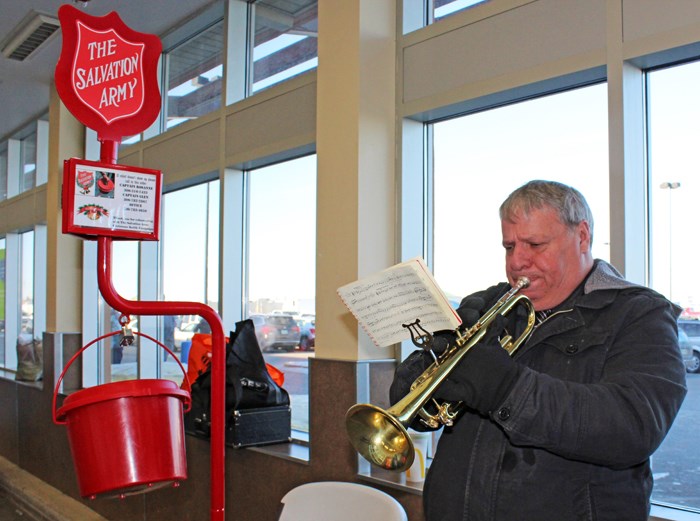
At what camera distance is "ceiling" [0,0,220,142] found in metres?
4.77

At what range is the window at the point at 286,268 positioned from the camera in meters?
4.15

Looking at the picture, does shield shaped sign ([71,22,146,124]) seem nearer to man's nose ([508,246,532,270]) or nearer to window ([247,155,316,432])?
man's nose ([508,246,532,270])

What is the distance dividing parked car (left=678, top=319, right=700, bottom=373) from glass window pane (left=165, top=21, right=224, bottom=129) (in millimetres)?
3498

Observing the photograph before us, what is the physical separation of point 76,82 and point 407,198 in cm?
171

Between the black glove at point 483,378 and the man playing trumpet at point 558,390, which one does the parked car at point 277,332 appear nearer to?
the man playing trumpet at point 558,390

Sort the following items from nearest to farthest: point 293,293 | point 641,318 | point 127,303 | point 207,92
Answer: point 641,318
point 127,303
point 293,293
point 207,92

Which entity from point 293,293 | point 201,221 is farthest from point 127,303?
point 201,221

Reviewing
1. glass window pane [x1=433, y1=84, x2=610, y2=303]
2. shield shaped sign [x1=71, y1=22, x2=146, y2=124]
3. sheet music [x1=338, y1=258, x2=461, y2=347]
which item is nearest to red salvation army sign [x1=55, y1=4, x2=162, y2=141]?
shield shaped sign [x1=71, y1=22, x2=146, y2=124]


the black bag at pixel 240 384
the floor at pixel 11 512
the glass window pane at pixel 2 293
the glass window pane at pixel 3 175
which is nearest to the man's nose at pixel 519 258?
the black bag at pixel 240 384

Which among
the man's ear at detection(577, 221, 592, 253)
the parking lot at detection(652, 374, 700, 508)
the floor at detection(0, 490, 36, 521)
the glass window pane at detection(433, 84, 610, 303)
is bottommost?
the floor at detection(0, 490, 36, 521)

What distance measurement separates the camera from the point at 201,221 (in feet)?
16.8

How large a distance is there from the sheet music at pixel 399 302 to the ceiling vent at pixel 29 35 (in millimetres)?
4266

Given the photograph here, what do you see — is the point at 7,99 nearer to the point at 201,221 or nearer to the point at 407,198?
the point at 201,221

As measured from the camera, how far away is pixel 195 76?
17.2 ft
